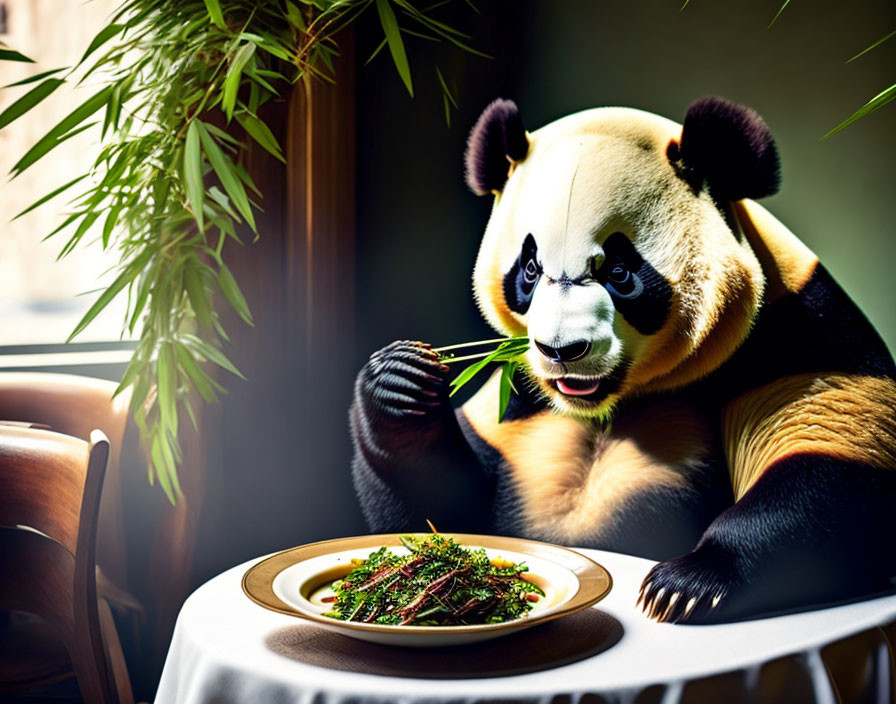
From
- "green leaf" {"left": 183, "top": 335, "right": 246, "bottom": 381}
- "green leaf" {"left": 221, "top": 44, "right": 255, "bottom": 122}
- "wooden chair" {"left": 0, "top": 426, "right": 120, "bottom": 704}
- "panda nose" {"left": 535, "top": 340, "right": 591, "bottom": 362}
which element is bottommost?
"wooden chair" {"left": 0, "top": 426, "right": 120, "bottom": 704}

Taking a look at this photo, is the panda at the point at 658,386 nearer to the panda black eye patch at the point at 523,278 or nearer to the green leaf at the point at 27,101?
the panda black eye patch at the point at 523,278

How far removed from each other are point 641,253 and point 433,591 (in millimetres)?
793

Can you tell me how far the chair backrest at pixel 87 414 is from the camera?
2.12m

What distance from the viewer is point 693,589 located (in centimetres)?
121

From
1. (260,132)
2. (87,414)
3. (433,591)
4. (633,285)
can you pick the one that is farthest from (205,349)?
(433,591)

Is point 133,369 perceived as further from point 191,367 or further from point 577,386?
point 577,386

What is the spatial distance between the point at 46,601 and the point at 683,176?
1.37 meters

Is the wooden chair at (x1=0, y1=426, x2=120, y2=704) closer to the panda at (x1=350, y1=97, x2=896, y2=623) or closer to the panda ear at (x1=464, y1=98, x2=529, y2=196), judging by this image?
the panda at (x1=350, y1=97, x2=896, y2=623)

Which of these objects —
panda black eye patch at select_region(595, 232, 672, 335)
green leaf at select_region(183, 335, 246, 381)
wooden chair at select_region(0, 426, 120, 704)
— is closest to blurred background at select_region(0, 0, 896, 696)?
green leaf at select_region(183, 335, 246, 381)

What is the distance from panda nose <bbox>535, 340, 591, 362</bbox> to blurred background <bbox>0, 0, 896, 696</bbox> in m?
0.52

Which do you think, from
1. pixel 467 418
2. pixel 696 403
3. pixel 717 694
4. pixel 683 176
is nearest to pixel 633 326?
pixel 696 403

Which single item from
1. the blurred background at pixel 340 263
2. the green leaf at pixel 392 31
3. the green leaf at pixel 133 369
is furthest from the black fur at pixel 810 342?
the green leaf at pixel 133 369

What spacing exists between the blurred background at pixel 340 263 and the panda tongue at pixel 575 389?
0.45 metres

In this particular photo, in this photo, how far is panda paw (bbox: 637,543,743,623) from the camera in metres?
1.19
